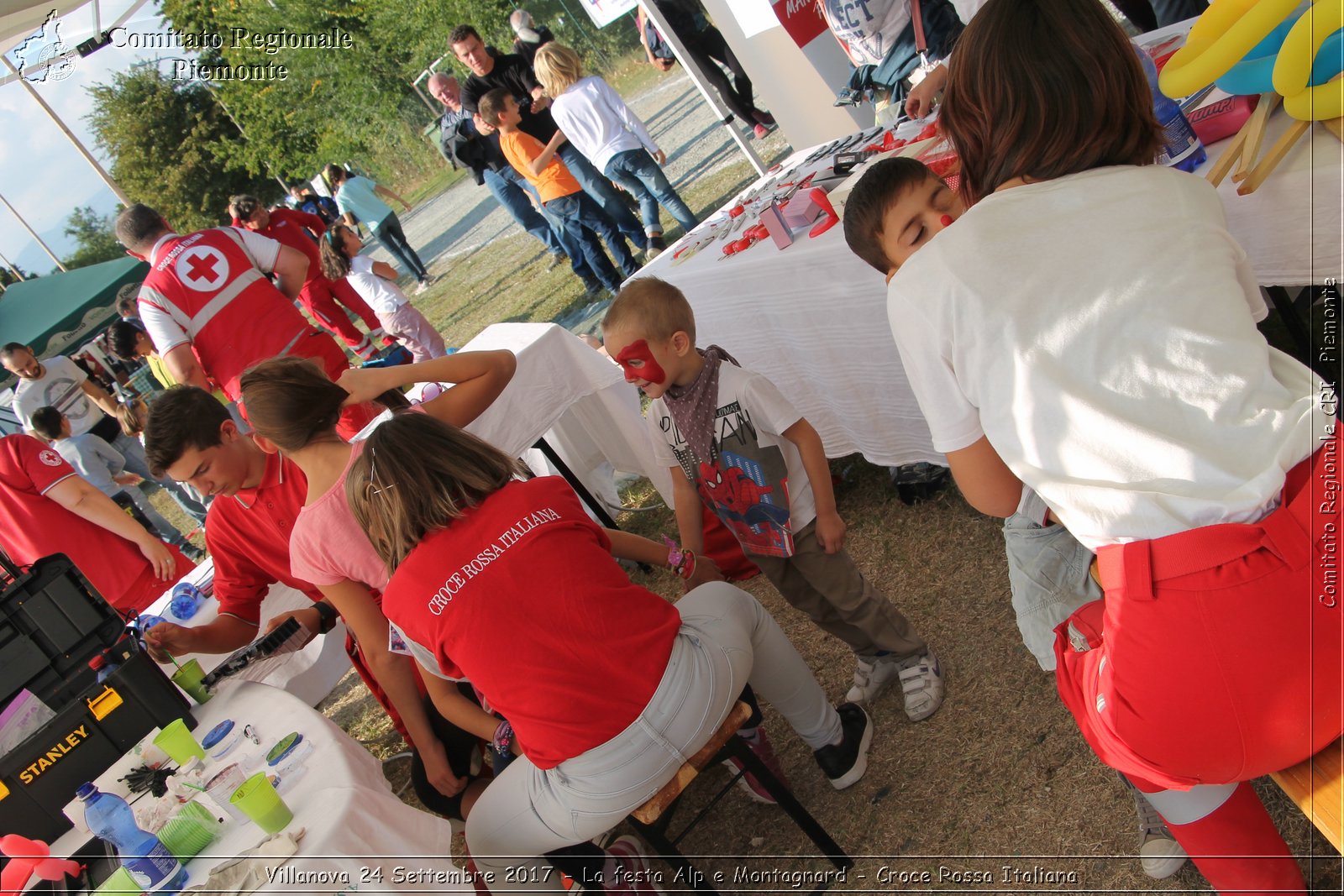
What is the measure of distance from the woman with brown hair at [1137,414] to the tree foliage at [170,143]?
42.4ft

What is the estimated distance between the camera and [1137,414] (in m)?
1.14

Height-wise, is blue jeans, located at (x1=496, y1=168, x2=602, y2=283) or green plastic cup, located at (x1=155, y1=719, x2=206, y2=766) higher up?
blue jeans, located at (x1=496, y1=168, x2=602, y2=283)

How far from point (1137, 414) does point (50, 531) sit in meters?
3.96

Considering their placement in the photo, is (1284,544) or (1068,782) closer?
(1284,544)

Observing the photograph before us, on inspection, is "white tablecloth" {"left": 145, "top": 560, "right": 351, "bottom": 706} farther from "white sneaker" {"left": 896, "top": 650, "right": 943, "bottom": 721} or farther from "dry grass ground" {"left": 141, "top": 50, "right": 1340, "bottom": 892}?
"white sneaker" {"left": 896, "top": 650, "right": 943, "bottom": 721}

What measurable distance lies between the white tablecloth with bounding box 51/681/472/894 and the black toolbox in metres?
0.11

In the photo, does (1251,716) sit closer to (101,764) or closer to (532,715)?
(532,715)

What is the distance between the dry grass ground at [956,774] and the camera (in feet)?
5.68

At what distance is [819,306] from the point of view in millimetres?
2641

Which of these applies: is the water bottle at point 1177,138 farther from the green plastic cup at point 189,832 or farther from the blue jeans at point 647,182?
the blue jeans at point 647,182

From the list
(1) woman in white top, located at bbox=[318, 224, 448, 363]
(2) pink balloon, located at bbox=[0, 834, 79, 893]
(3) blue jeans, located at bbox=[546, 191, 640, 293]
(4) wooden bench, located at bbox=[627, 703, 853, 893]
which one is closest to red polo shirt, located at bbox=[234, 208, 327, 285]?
(1) woman in white top, located at bbox=[318, 224, 448, 363]

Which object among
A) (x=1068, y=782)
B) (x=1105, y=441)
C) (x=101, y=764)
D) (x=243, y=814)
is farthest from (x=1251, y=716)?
(x=101, y=764)

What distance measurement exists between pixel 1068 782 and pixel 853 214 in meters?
1.29

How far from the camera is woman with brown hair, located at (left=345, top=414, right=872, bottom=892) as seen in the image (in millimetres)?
1598
